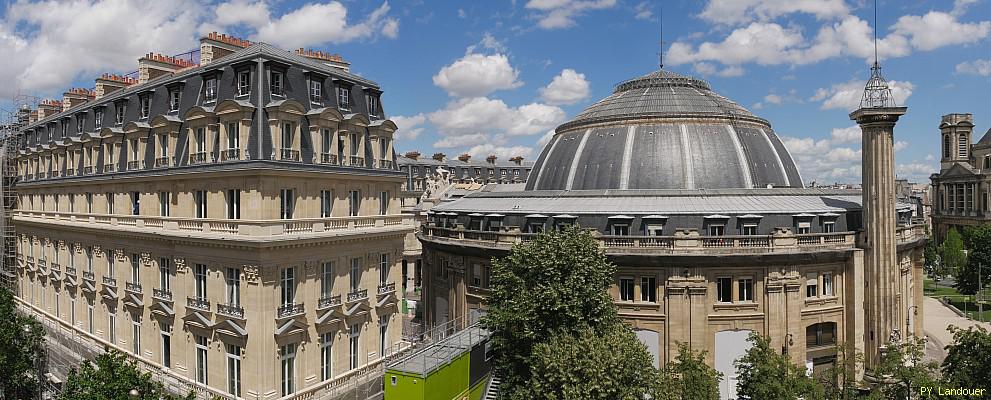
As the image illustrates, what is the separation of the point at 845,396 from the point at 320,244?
2826cm

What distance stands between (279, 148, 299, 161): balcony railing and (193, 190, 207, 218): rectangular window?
561cm

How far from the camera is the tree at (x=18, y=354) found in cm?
3578

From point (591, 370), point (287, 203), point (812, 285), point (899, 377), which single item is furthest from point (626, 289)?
point (287, 203)

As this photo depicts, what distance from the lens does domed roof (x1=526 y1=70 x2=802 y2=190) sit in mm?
54469

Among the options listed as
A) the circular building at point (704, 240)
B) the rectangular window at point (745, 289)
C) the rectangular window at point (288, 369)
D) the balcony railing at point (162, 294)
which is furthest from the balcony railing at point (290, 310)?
the rectangular window at point (745, 289)

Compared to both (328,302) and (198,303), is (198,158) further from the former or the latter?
(328,302)

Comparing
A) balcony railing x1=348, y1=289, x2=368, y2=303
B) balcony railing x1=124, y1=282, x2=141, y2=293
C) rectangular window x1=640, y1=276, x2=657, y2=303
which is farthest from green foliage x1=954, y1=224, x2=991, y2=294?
balcony railing x1=124, y1=282, x2=141, y2=293

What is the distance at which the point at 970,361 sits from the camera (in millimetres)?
25766

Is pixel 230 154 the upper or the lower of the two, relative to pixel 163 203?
upper

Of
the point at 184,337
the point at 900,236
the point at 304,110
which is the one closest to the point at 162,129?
the point at 304,110

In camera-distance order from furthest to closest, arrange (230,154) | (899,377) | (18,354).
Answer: (18,354), (230,154), (899,377)

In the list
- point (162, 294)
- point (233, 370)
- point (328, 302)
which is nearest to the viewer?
point (233, 370)

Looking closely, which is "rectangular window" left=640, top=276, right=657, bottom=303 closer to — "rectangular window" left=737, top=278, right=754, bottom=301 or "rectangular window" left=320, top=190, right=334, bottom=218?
"rectangular window" left=737, top=278, right=754, bottom=301

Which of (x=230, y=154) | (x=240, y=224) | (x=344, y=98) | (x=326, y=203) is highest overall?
(x=344, y=98)
